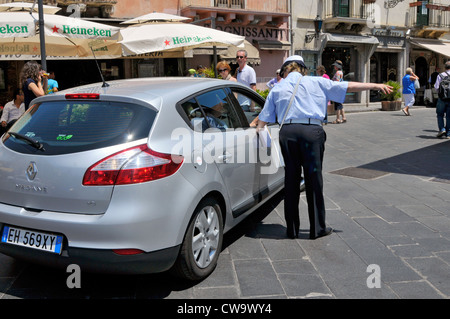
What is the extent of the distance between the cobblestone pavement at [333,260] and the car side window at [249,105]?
1.17 m

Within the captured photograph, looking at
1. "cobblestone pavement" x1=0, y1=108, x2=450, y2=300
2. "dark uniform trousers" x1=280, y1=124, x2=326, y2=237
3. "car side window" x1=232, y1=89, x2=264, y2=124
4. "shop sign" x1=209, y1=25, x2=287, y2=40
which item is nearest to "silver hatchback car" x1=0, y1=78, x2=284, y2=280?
"cobblestone pavement" x1=0, y1=108, x2=450, y2=300

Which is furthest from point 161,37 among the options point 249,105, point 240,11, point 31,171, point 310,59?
point 310,59

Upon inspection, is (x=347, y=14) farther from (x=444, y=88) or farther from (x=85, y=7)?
(x=85, y=7)

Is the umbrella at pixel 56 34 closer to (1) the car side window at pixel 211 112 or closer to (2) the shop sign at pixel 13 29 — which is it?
(2) the shop sign at pixel 13 29

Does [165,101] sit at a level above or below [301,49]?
below

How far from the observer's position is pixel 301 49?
2122 cm

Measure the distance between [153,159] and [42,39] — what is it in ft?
16.6

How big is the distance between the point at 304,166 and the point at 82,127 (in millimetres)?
2136

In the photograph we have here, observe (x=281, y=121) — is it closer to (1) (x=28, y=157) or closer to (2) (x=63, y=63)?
(1) (x=28, y=157)

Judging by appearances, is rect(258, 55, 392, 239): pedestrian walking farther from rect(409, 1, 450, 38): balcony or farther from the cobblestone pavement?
rect(409, 1, 450, 38): balcony

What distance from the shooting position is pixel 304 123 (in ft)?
14.0

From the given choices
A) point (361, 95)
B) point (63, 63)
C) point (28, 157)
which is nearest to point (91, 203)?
point (28, 157)

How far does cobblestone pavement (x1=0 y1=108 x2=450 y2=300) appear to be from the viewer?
339 cm

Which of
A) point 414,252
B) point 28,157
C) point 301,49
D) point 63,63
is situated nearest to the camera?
point 28,157
